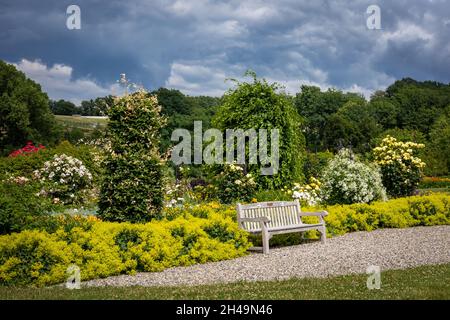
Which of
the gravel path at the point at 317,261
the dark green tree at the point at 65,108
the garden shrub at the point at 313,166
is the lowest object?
the gravel path at the point at 317,261

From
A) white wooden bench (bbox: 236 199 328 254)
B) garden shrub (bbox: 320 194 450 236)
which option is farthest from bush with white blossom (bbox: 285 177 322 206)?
white wooden bench (bbox: 236 199 328 254)

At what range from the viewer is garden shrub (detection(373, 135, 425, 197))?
14.4 meters

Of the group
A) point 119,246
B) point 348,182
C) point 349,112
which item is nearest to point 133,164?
point 119,246

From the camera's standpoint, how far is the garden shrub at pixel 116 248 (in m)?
6.34

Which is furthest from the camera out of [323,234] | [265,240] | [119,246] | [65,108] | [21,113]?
[65,108]

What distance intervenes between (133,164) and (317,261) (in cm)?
324

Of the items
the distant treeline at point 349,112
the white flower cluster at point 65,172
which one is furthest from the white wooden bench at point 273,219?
the distant treeline at point 349,112

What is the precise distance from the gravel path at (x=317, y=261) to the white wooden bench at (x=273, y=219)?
33 cm

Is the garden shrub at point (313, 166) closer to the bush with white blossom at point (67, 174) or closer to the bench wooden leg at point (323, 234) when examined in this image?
the bush with white blossom at point (67, 174)

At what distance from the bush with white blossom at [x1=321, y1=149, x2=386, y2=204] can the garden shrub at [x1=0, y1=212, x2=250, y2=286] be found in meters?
3.97

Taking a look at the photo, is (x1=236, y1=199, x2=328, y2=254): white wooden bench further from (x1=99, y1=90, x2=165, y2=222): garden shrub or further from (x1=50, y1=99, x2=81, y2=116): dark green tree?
(x1=50, y1=99, x2=81, y2=116): dark green tree

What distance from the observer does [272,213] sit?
9.60 metres

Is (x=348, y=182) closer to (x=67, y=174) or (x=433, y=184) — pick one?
(x=67, y=174)

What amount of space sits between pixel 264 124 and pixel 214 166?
5.83 ft
